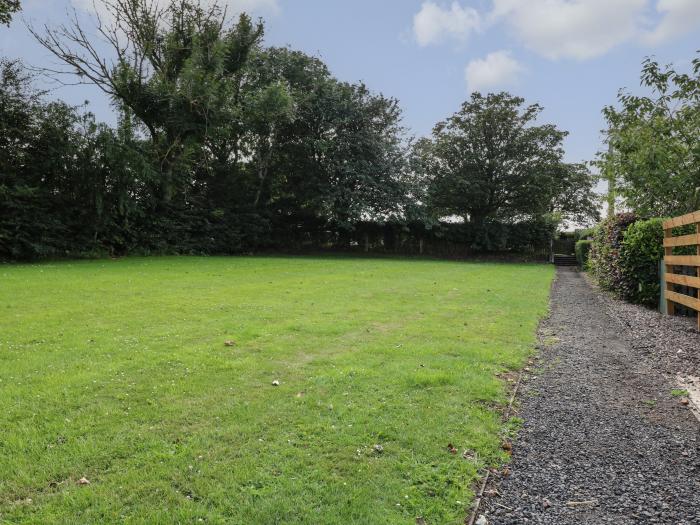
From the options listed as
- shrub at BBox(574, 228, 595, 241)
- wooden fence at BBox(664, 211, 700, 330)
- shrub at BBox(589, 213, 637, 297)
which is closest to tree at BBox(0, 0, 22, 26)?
shrub at BBox(589, 213, 637, 297)

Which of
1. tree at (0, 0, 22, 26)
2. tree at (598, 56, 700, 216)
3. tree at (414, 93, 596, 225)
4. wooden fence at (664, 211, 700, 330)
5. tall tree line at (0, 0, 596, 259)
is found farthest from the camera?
tree at (414, 93, 596, 225)

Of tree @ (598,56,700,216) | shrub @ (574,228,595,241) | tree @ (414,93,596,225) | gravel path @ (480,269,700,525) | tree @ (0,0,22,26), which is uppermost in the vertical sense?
tree @ (0,0,22,26)

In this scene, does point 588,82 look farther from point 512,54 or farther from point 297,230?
point 297,230

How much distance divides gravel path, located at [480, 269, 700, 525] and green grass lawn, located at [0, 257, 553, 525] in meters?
0.26

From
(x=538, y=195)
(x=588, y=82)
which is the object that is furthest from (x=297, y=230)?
(x=588, y=82)

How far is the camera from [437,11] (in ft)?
42.9

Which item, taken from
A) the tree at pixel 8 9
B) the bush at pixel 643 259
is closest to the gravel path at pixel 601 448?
the bush at pixel 643 259

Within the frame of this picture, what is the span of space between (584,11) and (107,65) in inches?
837

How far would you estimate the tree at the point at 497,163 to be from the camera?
2969cm

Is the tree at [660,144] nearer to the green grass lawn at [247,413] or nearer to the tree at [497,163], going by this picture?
the green grass lawn at [247,413]

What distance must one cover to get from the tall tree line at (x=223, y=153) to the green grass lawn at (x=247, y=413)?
45.4ft

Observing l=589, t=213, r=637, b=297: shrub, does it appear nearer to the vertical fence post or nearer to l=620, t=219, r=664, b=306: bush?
l=620, t=219, r=664, b=306: bush

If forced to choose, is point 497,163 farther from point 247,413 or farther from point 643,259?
point 247,413

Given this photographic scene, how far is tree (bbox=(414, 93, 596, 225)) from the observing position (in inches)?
1169
